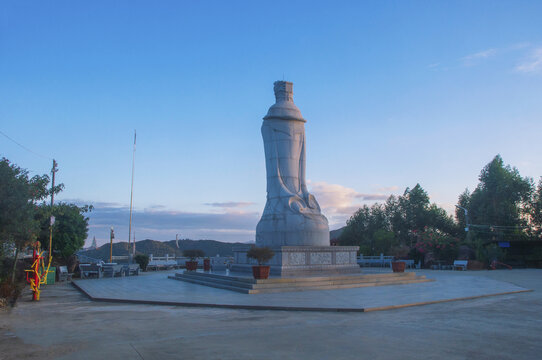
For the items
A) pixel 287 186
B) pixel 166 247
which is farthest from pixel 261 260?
pixel 166 247

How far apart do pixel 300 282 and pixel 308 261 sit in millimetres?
2846

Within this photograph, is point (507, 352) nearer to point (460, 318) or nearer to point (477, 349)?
point (477, 349)

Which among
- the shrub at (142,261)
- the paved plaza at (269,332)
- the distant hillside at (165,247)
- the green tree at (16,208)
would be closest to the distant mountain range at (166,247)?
the distant hillside at (165,247)

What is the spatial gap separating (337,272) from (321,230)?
2.00 meters

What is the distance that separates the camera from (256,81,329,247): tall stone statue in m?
18.4

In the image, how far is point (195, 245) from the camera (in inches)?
2527

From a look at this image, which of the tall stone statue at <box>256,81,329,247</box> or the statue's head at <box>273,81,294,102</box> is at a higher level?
the statue's head at <box>273,81,294,102</box>

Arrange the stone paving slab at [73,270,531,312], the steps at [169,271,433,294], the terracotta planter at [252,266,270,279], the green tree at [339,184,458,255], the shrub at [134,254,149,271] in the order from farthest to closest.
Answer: the green tree at [339,184,458,255] → the shrub at [134,254,149,271] → the terracotta planter at [252,266,270,279] → the steps at [169,271,433,294] → the stone paving slab at [73,270,531,312]

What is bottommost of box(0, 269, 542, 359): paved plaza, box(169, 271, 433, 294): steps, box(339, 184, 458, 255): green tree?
box(0, 269, 542, 359): paved plaza

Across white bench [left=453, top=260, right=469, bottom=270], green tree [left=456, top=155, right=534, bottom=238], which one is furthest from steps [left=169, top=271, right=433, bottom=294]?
green tree [left=456, top=155, right=534, bottom=238]

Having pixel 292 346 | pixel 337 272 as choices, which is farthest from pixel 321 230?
pixel 292 346

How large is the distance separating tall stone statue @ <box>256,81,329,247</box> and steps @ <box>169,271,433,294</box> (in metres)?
3.29

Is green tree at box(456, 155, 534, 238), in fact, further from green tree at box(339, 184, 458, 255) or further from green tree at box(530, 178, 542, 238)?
green tree at box(339, 184, 458, 255)

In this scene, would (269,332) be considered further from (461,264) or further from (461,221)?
(461,221)
